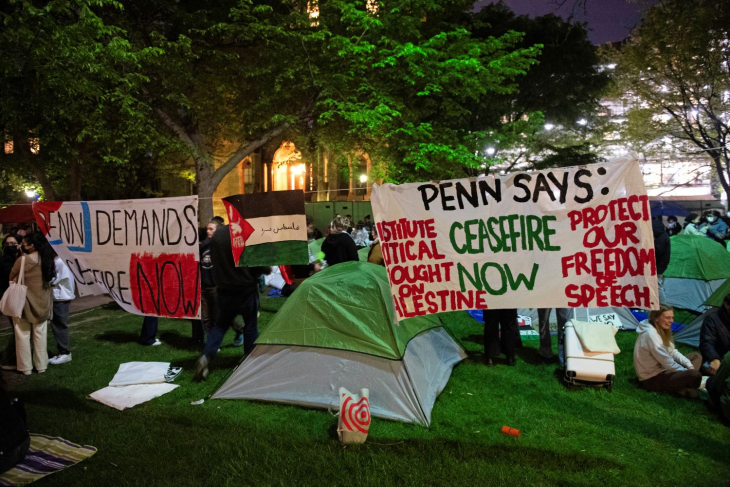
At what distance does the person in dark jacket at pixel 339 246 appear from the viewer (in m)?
7.82

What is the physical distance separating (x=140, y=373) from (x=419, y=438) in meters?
3.74

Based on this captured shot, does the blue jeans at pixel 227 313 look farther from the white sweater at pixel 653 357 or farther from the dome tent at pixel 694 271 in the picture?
the dome tent at pixel 694 271

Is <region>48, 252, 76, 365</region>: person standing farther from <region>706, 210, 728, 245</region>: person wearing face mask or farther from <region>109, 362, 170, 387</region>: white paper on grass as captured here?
<region>706, 210, 728, 245</region>: person wearing face mask

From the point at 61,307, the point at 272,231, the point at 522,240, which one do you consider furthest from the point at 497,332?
the point at 61,307

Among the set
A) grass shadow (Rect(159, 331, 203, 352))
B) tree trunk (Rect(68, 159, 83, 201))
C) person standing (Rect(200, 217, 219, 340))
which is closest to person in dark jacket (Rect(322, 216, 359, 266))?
person standing (Rect(200, 217, 219, 340))

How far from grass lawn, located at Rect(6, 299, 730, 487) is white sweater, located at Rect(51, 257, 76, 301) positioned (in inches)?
45.1

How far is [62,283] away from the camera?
6.99m

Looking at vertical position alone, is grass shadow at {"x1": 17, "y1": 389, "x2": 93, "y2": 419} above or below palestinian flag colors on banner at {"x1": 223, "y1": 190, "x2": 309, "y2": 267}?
below

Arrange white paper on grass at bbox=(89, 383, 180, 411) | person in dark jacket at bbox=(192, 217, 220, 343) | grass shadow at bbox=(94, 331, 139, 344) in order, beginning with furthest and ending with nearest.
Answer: grass shadow at bbox=(94, 331, 139, 344) < person in dark jacket at bbox=(192, 217, 220, 343) < white paper on grass at bbox=(89, 383, 180, 411)

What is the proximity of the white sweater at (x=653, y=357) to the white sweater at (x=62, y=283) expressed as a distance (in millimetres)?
7465

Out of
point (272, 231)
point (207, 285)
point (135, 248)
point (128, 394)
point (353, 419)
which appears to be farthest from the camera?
point (207, 285)

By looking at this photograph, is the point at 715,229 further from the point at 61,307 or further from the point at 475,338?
the point at 61,307

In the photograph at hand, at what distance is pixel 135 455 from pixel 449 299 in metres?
3.00

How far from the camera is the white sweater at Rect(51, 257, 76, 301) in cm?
692
